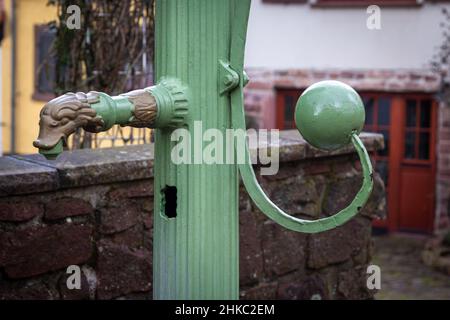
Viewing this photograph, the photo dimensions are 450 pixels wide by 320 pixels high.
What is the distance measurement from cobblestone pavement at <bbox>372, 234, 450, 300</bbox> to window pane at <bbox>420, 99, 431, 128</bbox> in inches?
47.2

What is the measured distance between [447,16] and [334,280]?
5.39 metres

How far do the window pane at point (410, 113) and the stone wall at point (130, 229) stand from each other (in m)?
5.37

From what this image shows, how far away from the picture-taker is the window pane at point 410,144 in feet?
31.0

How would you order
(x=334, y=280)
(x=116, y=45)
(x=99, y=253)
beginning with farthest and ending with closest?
(x=116, y=45) → (x=334, y=280) → (x=99, y=253)

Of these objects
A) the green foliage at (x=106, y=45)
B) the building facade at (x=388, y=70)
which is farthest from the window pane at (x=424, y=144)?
the green foliage at (x=106, y=45)

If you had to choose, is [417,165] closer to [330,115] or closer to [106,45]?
[106,45]

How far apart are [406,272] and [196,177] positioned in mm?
6265

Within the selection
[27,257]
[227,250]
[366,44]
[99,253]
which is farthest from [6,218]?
[366,44]

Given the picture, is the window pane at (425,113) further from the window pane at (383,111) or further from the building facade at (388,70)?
the window pane at (383,111)

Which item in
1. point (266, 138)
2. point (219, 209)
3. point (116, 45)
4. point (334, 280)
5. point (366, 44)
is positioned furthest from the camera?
point (366, 44)

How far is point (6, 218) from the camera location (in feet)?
9.16

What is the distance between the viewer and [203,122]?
165 cm

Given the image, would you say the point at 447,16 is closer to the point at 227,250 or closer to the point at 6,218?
the point at 6,218

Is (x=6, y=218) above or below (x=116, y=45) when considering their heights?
below
